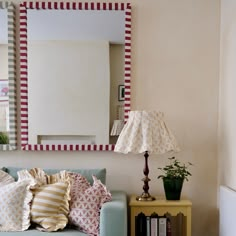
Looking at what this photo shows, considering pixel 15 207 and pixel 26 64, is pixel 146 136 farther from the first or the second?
pixel 26 64

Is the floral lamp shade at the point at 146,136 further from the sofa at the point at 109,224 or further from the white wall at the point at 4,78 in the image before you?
the white wall at the point at 4,78

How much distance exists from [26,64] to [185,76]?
134 centimetres

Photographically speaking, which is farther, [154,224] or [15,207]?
[154,224]

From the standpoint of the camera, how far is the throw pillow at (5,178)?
2277mm

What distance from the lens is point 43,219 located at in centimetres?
205

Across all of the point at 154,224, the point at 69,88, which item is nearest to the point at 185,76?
the point at 69,88

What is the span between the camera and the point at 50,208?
2.07m

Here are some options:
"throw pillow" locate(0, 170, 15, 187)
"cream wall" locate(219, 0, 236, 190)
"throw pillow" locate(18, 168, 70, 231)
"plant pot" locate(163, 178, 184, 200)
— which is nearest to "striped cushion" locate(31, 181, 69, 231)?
"throw pillow" locate(18, 168, 70, 231)

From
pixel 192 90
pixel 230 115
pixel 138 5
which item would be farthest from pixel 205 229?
→ pixel 138 5

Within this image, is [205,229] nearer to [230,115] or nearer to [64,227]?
[230,115]

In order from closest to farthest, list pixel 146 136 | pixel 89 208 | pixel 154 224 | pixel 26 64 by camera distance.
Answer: pixel 89 208
pixel 146 136
pixel 154 224
pixel 26 64

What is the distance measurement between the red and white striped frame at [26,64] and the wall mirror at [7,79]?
75 millimetres

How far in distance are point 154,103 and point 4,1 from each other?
1522 mm

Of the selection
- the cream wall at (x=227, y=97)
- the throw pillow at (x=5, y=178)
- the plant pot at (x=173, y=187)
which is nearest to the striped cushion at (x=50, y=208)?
the throw pillow at (x=5, y=178)
